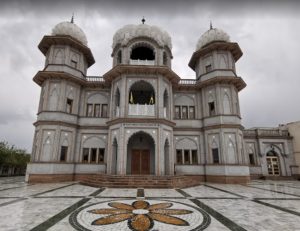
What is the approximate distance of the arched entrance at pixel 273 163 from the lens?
2503 cm

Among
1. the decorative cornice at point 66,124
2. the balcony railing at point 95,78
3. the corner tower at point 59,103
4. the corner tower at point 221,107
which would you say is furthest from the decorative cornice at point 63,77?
the corner tower at point 221,107

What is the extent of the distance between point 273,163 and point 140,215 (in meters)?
25.6

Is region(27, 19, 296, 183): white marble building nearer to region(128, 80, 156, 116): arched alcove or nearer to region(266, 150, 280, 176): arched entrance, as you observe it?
region(128, 80, 156, 116): arched alcove

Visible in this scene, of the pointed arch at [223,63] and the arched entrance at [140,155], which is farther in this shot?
the pointed arch at [223,63]

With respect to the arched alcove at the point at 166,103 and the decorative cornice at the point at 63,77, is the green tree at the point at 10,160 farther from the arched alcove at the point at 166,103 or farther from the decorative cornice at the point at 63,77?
the arched alcove at the point at 166,103

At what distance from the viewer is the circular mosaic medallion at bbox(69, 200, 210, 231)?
5.39 m

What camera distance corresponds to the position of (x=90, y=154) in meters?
19.2

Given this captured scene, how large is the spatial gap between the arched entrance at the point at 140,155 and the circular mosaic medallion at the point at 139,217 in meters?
10.5

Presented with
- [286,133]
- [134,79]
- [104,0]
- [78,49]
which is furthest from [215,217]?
[286,133]

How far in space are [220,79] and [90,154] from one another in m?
15.2

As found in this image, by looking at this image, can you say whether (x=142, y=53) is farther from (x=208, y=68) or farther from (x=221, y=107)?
(x=221, y=107)

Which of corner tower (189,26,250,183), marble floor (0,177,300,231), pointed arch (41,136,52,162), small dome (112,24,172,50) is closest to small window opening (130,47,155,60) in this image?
small dome (112,24,172,50)

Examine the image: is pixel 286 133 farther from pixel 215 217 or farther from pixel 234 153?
pixel 215 217

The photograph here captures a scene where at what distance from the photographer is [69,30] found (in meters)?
20.6
